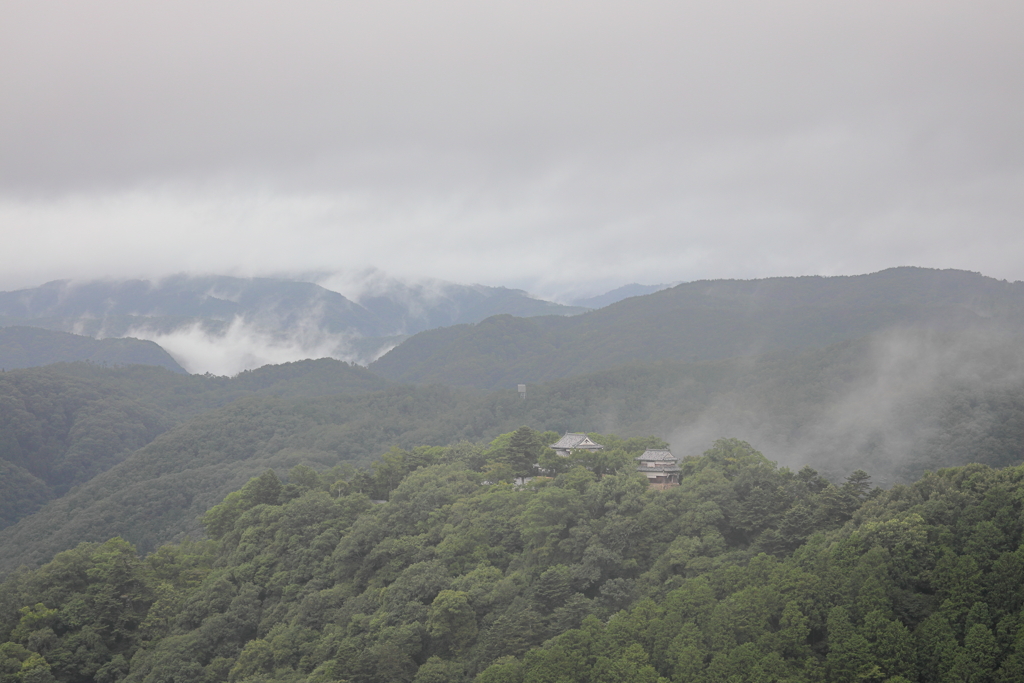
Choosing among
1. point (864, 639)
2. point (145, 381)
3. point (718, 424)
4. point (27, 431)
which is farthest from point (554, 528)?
point (145, 381)

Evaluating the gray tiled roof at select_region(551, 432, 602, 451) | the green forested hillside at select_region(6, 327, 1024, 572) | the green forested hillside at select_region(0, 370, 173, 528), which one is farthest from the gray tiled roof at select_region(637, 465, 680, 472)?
the green forested hillside at select_region(0, 370, 173, 528)

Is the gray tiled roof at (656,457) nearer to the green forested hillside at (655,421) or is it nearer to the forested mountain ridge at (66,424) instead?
the green forested hillside at (655,421)

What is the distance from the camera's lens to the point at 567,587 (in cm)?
3609

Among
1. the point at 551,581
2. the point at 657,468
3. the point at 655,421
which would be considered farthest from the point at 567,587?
the point at 655,421

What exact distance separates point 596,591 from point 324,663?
12510 mm

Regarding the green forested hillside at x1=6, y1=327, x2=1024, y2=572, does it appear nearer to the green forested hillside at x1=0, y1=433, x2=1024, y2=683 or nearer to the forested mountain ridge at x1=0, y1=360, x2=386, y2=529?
the forested mountain ridge at x1=0, y1=360, x2=386, y2=529

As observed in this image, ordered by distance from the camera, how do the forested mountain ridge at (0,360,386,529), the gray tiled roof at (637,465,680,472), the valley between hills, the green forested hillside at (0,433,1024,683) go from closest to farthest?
the green forested hillside at (0,433,1024,683) → the valley between hills → the gray tiled roof at (637,465,680,472) → the forested mountain ridge at (0,360,386,529)

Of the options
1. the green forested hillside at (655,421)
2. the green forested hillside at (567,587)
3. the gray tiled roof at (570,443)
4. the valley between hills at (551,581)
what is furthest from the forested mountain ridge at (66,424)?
the gray tiled roof at (570,443)

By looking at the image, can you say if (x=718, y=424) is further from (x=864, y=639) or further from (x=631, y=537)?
(x=864, y=639)

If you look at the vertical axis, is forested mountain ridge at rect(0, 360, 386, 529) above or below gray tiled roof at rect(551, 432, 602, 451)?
below

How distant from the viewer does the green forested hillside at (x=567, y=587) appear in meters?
28.5

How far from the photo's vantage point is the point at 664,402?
478ft

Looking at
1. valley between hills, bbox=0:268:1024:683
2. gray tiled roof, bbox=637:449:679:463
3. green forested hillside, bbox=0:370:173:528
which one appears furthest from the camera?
green forested hillside, bbox=0:370:173:528

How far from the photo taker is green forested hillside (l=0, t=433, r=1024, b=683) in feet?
93.5
